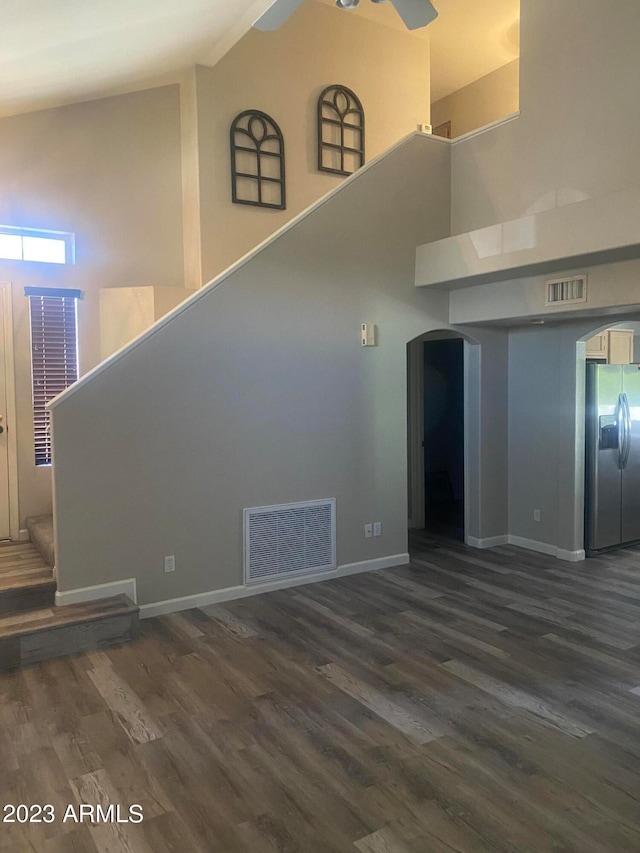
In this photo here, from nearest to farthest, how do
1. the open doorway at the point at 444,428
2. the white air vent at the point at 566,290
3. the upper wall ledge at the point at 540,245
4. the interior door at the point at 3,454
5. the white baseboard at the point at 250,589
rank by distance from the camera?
the upper wall ledge at the point at 540,245 → the white baseboard at the point at 250,589 → the white air vent at the point at 566,290 → the interior door at the point at 3,454 → the open doorway at the point at 444,428

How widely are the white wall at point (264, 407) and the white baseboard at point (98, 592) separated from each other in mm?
55

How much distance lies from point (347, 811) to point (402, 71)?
718cm

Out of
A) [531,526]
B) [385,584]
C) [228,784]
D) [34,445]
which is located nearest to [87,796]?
[228,784]

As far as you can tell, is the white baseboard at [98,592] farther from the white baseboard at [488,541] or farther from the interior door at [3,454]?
the white baseboard at [488,541]

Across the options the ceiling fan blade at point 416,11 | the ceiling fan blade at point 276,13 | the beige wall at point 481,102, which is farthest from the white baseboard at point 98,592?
the beige wall at point 481,102

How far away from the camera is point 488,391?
6246 mm

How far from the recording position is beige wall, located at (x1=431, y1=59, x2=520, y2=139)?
793cm

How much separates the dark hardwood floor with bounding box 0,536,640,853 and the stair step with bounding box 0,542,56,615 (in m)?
0.56

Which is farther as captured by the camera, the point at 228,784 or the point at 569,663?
the point at 569,663

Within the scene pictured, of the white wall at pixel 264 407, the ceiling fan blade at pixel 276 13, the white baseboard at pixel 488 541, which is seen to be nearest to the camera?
the ceiling fan blade at pixel 276 13

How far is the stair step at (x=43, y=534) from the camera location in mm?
4582

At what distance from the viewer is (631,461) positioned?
6090 mm

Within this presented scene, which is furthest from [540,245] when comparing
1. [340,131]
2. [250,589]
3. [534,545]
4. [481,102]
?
[481,102]

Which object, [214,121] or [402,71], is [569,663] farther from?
[402,71]
